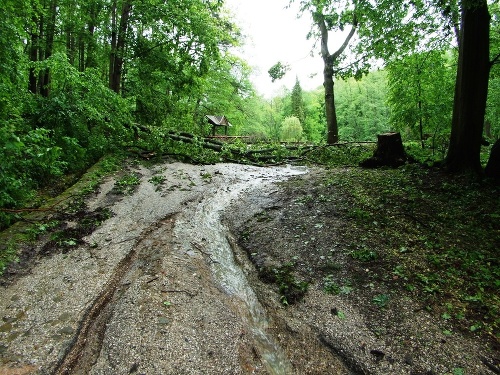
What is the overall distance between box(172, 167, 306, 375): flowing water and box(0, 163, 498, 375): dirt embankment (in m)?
0.02

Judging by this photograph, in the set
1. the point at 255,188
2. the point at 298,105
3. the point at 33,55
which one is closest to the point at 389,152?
the point at 255,188

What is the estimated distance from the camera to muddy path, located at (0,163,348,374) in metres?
2.69

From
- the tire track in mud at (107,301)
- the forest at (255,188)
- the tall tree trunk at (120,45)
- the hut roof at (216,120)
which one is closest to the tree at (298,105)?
the hut roof at (216,120)

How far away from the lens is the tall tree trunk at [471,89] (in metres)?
6.45

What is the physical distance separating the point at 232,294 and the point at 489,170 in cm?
617

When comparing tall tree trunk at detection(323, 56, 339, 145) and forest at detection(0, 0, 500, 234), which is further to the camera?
tall tree trunk at detection(323, 56, 339, 145)

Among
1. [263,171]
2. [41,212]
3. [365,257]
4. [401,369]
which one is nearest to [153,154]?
[263,171]

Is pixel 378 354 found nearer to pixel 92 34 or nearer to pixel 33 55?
pixel 92 34

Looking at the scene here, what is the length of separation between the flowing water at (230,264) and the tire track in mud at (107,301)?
0.65 m

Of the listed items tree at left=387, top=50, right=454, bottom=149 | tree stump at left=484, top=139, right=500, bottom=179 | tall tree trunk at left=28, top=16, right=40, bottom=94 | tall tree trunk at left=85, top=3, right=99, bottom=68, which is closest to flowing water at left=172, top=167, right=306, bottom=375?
tree stump at left=484, top=139, right=500, bottom=179

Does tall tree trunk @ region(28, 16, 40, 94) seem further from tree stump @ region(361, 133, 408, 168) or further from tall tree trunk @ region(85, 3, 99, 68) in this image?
tree stump @ region(361, 133, 408, 168)

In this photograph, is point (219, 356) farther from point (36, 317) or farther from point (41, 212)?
point (41, 212)

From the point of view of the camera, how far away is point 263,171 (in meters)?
10.8

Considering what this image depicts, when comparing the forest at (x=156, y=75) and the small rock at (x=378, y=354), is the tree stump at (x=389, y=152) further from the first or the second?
the small rock at (x=378, y=354)
